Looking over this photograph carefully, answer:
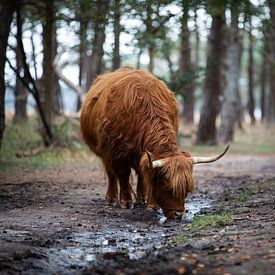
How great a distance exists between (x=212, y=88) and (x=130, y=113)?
48.7 ft

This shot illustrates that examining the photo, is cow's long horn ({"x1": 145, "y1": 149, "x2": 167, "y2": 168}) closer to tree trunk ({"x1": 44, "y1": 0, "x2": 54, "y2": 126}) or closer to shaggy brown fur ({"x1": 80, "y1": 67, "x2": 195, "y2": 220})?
shaggy brown fur ({"x1": 80, "y1": 67, "x2": 195, "y2": 220})

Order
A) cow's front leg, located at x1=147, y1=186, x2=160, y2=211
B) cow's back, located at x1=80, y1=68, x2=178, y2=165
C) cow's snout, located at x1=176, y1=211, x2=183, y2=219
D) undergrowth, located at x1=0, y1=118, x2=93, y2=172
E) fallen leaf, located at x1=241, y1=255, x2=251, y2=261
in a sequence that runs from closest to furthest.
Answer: fallen leaf, located at x1=241, y1=255, x2=251, y2=261, cow's snout, located at x1=176, y1=211, x2=183, y2=219, cow's front leg, located at x1=147, y1=186, x2=160, y2=211, cow's back, located at x1=80, y1=68, x2=178, y2=165, undergrowth, located at x1=0, y1=118, x2=93, y2=172

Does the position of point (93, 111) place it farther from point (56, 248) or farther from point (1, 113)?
point (56, 248)

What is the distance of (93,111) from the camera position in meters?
9.55

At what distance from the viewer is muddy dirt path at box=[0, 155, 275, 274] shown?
199 inches

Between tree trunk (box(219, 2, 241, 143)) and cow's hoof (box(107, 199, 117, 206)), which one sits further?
tree trunk (box(219, 2, 241, 143))

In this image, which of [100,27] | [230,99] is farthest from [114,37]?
[230,99]

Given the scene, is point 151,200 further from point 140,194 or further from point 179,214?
point 140,194

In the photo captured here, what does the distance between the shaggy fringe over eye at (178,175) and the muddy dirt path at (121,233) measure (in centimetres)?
42

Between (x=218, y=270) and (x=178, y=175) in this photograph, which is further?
(x=178, y=175)

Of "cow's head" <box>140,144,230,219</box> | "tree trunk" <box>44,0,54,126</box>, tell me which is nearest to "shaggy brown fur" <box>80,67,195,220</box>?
"cow's head" <box>140,144,230,219</box>

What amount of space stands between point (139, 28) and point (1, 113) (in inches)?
185

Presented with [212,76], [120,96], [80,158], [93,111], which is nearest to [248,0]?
[120,96]

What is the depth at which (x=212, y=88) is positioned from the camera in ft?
75.3
